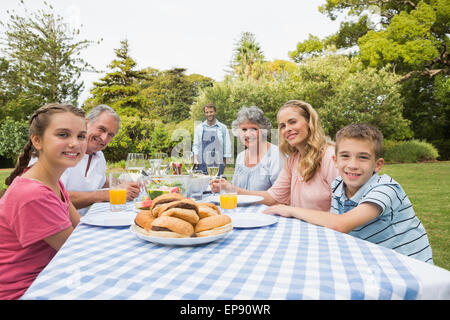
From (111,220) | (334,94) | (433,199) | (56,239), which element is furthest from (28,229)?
(334,94)

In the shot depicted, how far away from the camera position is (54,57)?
22094mm

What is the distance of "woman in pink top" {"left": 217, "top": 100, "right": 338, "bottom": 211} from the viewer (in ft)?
9.02

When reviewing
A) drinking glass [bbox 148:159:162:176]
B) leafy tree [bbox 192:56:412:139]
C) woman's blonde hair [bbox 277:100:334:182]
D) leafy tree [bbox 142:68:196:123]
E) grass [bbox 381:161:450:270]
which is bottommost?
grass [bbox 381:161:450:270]

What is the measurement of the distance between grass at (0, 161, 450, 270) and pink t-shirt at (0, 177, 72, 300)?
14.0 ft

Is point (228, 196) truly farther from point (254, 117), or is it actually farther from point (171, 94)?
point (171, 94)

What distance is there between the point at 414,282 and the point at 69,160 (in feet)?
5.89

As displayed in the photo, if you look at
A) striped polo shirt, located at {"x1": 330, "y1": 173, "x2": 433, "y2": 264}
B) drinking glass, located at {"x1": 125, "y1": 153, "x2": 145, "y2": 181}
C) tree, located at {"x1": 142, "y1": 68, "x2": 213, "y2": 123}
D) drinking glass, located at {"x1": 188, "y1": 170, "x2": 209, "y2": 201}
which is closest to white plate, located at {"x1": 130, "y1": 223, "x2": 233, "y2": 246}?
striped polo shirt, located at {"x1": 330, "y1": 173, "x2": 433, "y2": 264}

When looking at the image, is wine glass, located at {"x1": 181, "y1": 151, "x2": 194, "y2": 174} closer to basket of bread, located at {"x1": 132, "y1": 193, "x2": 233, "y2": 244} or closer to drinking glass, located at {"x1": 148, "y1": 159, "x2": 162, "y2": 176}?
drinking glass, located at {"x1": 148, "y1": 159, "x2": 162, "y2": 176}

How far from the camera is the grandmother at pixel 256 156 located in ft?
12.5

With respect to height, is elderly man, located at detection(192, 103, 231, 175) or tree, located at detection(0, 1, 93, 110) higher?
tree, located at detection(0, 1, 93, 110)

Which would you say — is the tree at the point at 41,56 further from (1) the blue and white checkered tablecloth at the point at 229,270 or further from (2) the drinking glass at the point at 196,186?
(1) the blue and white checkered tablecloth at the point at 229,270

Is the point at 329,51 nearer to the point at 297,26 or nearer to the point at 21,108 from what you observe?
the point at 297,26

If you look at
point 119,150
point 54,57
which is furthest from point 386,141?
point 54,57

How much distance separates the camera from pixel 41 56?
21.9 meters
